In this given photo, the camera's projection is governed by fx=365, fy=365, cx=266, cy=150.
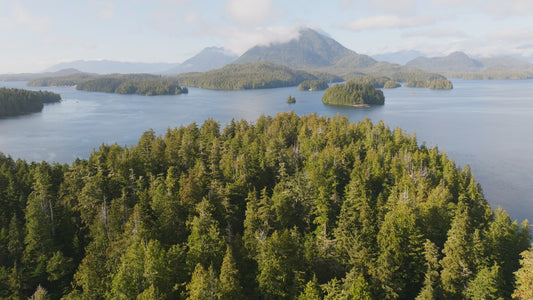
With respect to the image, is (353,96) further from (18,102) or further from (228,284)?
(228,284)

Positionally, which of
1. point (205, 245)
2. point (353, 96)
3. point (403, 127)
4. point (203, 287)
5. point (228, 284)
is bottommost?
point (228, 284)

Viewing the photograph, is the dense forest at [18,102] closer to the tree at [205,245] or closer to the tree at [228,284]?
the tree at [205,245]

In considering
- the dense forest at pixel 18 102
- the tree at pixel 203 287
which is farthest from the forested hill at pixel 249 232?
the dense forest at pixel 18 102

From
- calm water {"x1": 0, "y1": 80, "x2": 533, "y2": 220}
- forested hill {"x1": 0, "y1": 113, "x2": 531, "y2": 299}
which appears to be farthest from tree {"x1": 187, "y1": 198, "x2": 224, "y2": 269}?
calm water {"x1": 0, "y1": 80, "x2": 533, "y2": 220}

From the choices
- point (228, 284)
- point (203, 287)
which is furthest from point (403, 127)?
point (203, 287)

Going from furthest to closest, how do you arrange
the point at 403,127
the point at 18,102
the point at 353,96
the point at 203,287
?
the point at 353,96, the point at 18,102, the point at 403,127, the point at 203,287

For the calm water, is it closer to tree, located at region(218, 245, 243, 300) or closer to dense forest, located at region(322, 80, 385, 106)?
dense forest, located at region(322, 80, 385, 106)
